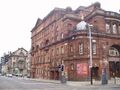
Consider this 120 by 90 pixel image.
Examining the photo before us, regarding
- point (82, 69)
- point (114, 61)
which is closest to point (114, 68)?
point (114, 61)

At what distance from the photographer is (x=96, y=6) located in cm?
6053

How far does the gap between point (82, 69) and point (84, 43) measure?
17.2ft

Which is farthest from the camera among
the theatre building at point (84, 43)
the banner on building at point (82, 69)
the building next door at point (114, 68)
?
the building next door at point (114, 68)

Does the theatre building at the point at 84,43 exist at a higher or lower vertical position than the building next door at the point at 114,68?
higher

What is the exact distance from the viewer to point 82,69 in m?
53.3

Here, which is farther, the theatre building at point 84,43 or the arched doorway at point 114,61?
the arched doorway at point 114,61

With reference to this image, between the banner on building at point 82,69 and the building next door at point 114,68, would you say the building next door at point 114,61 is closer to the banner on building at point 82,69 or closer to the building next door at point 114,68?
the building next door at point 114,68

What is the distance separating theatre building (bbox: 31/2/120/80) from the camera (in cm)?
Answer: 5384

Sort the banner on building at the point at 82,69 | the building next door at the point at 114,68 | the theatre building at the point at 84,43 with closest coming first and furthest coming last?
the banner on building at the point at 82,69, the theatre building at the point at 84,43, the building next door at the point at 114,68

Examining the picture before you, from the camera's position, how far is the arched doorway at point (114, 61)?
56688mm

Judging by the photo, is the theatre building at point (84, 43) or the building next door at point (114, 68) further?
the building next door at point (114, 68)

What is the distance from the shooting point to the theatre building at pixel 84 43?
177 feet

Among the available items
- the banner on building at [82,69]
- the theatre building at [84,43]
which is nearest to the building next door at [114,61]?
the theatre building at [84,43]

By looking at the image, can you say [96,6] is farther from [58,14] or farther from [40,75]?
[40,75]
